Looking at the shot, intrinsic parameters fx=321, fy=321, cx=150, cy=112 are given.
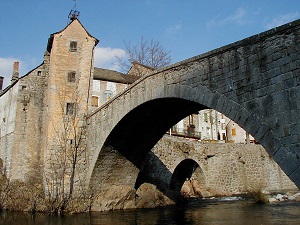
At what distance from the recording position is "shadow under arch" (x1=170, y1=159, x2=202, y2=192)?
21.5 m

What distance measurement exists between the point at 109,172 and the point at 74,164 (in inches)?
66.9

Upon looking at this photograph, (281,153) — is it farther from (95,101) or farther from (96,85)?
(95,101)

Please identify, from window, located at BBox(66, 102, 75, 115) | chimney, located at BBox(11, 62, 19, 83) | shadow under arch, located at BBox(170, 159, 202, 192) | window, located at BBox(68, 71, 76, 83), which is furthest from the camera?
chimney, located at BBox(11, 62, 19, 83)

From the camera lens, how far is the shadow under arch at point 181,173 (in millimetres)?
21484

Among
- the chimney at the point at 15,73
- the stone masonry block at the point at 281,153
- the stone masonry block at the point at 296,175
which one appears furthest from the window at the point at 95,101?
the stone masonry block at the point at 296,175

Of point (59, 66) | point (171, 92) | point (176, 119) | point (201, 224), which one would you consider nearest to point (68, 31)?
point (59, 66)

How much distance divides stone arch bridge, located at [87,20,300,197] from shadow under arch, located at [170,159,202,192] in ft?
36.3

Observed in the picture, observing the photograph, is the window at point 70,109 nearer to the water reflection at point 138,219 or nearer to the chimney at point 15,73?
the water reflection at point 138,219

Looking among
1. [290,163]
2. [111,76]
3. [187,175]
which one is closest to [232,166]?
[187,175]

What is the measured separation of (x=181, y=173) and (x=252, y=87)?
16345 mm

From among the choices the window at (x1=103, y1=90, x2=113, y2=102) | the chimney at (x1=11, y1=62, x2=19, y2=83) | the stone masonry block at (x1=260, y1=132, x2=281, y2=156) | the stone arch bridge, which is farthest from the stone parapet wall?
the stone masonry block at (x1=260, y1=132, x2=281, y2=156)

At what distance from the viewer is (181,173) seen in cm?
2225

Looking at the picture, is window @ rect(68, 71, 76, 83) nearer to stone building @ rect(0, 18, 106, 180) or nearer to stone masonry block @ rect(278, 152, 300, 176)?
stone building @ rect(0, 18, 106, 180)

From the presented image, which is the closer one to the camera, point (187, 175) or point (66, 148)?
point (66, 148)
